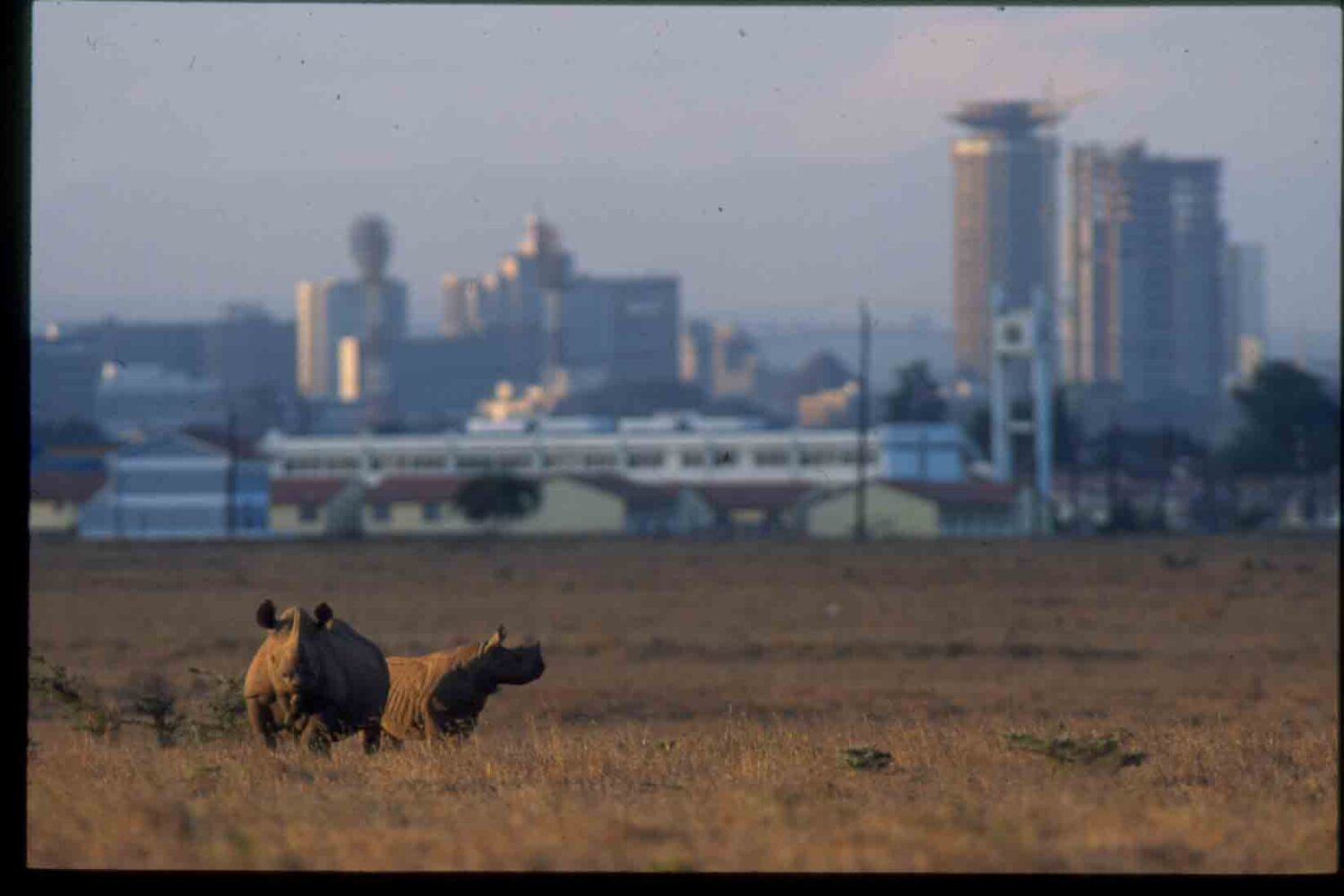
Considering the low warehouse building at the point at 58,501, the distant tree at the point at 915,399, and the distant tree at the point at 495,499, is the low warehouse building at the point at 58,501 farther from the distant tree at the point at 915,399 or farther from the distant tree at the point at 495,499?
the distant tree at the point at 915,399

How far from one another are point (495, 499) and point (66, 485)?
23678 mm

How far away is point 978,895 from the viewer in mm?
8195

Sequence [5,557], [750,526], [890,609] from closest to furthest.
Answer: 1. [5,557]
2. [890,609]
3. [750,526]

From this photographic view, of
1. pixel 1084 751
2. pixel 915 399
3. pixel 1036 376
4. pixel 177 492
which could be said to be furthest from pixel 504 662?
pixel 915 399

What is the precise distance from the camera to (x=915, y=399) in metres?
166

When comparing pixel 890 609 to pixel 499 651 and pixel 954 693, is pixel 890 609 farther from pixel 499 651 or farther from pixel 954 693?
pixel 499 651

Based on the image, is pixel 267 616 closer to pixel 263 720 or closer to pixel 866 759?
pixel 263 720

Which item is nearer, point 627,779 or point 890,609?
point 627,779

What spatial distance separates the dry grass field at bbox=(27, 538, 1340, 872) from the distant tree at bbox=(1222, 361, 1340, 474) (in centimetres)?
5109

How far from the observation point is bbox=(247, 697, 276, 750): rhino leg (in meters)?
13.4

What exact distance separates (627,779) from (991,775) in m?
1.78

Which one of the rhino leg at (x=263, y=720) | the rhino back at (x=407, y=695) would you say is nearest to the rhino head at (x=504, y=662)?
the rhino back at (x=407, y=695)

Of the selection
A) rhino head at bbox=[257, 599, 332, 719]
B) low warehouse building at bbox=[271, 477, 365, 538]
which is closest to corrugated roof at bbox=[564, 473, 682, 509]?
low warehouse building at bbox=[271, 477, 365, 538]

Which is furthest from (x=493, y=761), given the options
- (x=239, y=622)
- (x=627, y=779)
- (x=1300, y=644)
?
(x=239, y=622)
